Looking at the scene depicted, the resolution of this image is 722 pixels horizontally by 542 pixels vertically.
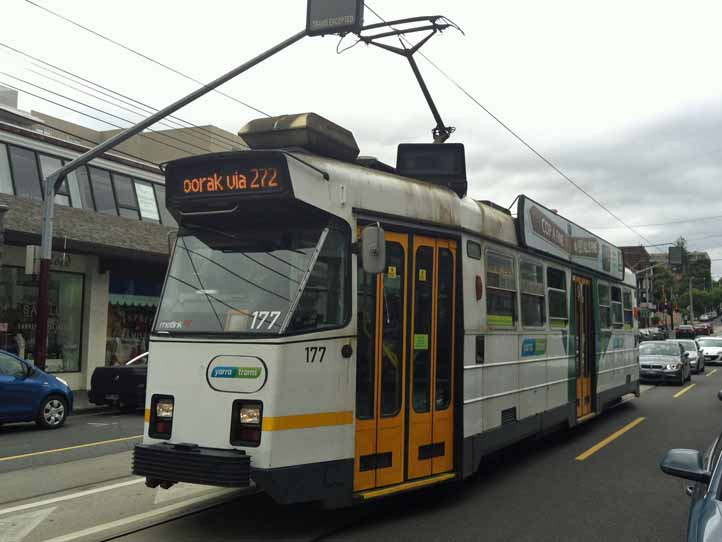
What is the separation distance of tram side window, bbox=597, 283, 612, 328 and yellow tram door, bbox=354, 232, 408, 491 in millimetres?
7646

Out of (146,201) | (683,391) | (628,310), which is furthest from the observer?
(146,201)

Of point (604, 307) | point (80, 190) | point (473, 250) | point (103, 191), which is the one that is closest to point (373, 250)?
point (473, 250)

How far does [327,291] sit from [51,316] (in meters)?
16.6

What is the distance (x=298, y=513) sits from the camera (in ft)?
21.5

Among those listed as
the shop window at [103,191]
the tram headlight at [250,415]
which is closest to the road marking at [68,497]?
the tram headlight at [250,415]

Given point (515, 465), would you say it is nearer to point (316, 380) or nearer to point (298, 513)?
point (298, 513)

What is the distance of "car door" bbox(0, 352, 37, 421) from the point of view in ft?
41.4

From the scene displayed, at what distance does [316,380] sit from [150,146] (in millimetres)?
36500

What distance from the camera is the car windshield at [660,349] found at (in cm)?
2445

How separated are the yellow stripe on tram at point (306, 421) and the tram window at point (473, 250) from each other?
2465 millimetres

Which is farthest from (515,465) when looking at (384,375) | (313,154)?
(313,154)

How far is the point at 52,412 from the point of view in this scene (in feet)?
44.1

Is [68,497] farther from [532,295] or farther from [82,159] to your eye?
[82,159]

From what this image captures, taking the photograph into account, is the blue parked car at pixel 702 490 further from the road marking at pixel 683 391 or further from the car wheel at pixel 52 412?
the road marking at pixel 683 391
